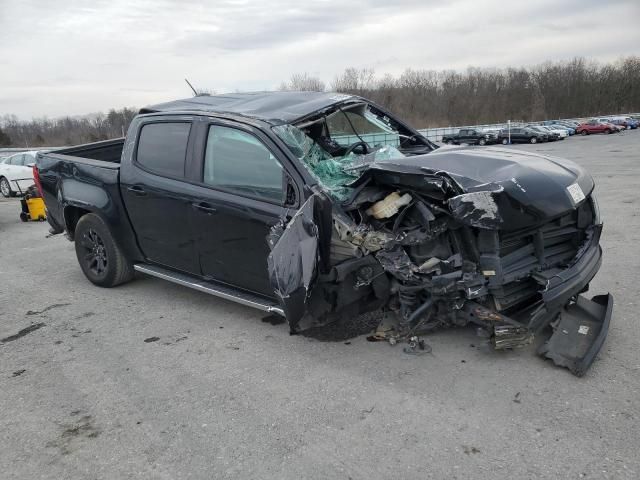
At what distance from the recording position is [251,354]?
3916mm

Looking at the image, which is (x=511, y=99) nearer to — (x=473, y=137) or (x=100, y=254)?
(x=473, y=137)

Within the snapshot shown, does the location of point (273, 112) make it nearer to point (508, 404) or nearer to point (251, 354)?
point (251, 354)

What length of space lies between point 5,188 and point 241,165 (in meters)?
16.0

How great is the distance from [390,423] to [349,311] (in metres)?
1.04

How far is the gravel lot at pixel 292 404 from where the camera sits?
2629mm

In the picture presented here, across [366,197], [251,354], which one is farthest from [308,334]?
[366,197]

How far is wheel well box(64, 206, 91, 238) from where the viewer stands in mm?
5730

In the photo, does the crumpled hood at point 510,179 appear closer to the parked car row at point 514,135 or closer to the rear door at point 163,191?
the rear door at point 163,191

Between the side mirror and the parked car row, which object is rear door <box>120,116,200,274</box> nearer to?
the side mirror

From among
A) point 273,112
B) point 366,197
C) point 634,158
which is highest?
point 273,112

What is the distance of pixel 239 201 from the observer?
4.01 m

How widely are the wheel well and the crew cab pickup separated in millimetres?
36699

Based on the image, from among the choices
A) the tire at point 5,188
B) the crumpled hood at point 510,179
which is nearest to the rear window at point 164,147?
the crumpled hood at point 510,179

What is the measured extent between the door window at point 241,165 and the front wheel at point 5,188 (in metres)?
15.4
